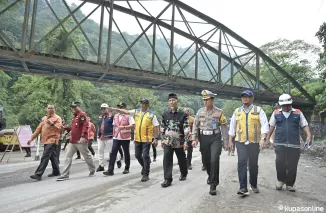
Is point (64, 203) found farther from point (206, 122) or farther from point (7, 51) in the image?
point (7, 51)

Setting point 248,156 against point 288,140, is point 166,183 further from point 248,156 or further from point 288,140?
point 288,140

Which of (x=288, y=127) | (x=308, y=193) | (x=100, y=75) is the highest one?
(x=100, y=75)

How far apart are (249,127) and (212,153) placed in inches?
30.8

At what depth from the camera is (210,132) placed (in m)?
5.16

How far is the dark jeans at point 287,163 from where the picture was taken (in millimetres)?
5254

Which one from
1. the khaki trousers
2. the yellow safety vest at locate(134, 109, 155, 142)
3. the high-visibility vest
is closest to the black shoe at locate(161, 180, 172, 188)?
the yellow safety vest at locate(134, 109, 155, 142)

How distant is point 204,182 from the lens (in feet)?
19.9

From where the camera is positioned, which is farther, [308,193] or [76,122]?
[76,122]

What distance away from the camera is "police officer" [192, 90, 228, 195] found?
16.7 feet

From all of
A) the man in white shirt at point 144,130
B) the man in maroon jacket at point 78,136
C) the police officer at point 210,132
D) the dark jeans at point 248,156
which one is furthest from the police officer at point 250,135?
the man in maroon jacket at point 78,136

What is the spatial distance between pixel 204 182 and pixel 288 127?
80.0 inches

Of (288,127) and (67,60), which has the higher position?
(67,60)

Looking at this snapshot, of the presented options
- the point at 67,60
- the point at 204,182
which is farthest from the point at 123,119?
the point at 67,60

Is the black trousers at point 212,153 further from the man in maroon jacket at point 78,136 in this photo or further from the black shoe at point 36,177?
the black shoe at point 36,177
